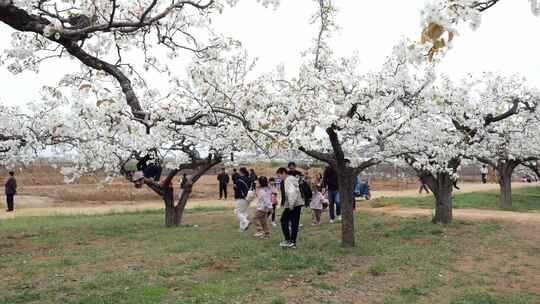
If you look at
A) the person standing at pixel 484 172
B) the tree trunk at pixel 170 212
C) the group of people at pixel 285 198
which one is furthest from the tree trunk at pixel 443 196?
the person standing at pixel 484 172

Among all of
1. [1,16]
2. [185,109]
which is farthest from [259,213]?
[1,16]

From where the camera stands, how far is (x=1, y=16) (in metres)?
5.07

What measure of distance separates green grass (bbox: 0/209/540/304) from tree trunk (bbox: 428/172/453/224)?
0.32 m

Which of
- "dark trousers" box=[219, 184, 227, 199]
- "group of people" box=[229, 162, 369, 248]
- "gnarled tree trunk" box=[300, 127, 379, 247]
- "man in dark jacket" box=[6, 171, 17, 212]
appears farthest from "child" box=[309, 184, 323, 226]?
"dark trousers" box=[219, 184, 227, 199]

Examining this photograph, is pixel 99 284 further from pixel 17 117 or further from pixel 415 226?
pixel 415 226

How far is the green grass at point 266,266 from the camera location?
703 centimetres

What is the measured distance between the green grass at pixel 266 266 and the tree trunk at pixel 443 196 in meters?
0.32

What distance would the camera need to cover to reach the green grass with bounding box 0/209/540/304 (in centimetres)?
703

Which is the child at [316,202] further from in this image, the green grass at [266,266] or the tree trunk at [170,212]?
the tree trunk at [170,212]

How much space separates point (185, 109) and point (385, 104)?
13.1 ft

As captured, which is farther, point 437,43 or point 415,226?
point 415,226

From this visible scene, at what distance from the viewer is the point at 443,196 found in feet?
46.1

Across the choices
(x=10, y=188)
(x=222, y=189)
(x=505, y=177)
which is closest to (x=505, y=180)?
(x=505, y=177)

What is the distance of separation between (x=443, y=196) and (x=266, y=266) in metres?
7.07
